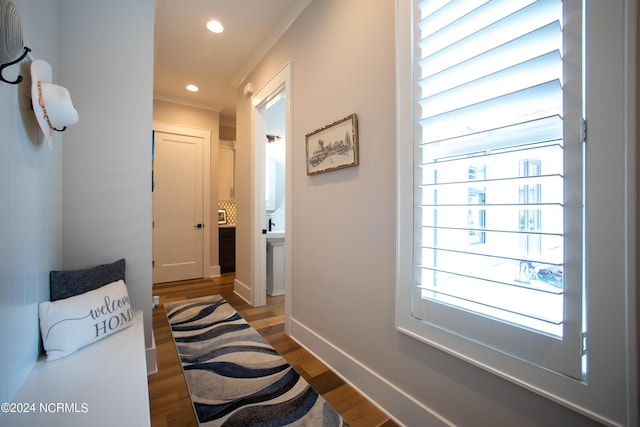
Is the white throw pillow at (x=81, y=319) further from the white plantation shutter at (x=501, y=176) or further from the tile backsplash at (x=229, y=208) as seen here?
the tile backsplash at (x=229, y=208)

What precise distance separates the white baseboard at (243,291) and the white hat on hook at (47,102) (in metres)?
2.47

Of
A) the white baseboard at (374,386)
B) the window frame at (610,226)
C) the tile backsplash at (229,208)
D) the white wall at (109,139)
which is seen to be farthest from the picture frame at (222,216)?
the window frame at (610,226)

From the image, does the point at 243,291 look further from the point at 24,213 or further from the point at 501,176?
the point at 501,176

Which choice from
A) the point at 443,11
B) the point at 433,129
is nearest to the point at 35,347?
the point at 433,129

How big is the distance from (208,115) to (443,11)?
4.43m

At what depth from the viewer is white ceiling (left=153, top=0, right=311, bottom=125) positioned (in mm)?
2354

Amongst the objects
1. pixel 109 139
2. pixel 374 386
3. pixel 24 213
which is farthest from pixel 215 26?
pixel 374 386

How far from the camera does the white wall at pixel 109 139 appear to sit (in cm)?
173

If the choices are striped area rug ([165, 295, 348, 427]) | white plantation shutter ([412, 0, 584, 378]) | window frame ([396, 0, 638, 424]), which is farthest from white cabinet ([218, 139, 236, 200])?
window frame ([396, 0, 638, 424])

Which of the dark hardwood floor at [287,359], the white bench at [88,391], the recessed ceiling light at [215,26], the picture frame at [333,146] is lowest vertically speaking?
the dark hardwood floor at [287,359]

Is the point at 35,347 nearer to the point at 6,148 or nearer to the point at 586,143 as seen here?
the point at 6,148

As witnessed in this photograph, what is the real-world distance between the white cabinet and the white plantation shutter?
465cm

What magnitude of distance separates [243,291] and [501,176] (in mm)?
3219

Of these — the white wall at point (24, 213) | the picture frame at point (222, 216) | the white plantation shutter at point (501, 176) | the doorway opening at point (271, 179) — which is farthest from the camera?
the picture frame at point (222, 216)
